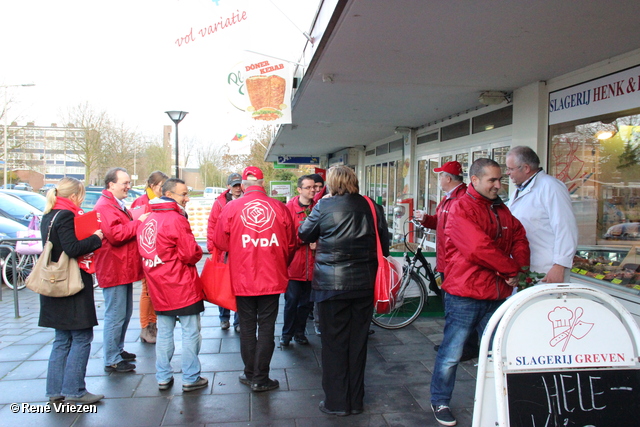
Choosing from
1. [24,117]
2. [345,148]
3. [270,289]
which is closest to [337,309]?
[270,289]

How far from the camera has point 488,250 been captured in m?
3.02

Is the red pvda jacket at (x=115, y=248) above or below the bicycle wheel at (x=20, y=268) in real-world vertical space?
above

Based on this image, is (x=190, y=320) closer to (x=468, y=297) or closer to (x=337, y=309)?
(x=337, y=309)

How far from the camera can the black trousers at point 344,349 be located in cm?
348

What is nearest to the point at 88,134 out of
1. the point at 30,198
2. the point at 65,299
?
the point at 30,198

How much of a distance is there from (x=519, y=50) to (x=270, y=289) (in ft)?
10.2

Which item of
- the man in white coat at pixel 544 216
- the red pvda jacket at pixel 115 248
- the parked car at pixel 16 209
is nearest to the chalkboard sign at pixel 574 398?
the man in white coat at pixel 544 216

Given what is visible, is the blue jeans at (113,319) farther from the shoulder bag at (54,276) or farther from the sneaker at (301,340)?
the sneaker at (301,340)

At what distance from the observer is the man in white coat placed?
3410mm

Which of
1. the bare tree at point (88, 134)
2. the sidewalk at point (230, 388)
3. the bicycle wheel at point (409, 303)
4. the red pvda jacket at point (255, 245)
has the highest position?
the bare tree at point (88, 134)

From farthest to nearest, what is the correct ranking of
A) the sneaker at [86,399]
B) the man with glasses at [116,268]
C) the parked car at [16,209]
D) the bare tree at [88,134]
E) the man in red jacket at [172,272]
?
1. the bare tree at [88,134]
2. the parked car at [16,209]
3. the man with glasses at [116,268]
4. the man in red jacket at [172,272]
5. the sneaker at [86,399]

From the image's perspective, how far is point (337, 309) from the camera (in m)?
3.44

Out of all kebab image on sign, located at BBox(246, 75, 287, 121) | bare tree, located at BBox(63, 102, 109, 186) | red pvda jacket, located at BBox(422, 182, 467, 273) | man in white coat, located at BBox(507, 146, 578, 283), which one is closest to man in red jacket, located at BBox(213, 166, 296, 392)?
red pvda jacket, located at BBox(422, 182, 467, 273)

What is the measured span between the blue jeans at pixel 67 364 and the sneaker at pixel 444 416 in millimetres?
2667
